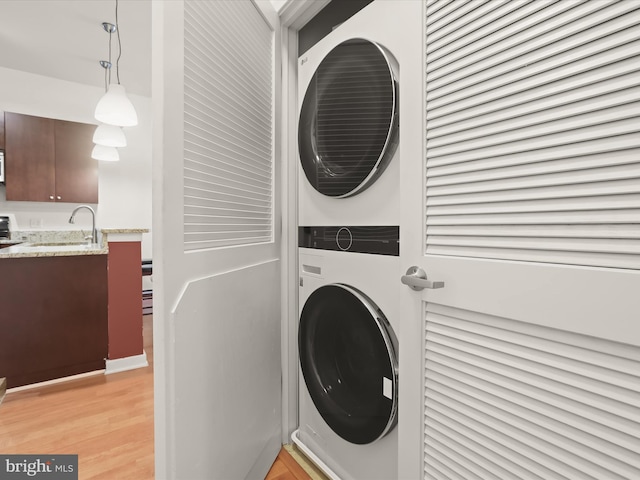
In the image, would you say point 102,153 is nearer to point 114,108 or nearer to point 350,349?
point 114,108

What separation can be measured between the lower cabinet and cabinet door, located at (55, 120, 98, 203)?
2.01 m

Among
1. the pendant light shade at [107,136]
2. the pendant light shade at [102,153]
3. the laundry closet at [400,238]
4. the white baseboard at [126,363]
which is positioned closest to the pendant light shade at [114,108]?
the pendant light shade at [107,136]

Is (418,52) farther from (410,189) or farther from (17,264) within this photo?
(17,264)

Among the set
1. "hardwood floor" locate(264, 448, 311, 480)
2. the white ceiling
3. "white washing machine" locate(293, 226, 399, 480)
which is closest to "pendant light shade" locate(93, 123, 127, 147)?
the white ceiling

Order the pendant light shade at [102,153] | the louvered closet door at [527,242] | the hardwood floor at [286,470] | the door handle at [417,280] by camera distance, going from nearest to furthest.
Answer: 1. the louvered closet door at [527,242]
2. the door handle at [417,280]
3. the hardwood floor at [286,470]
4. the pendant light shade at [102,153]


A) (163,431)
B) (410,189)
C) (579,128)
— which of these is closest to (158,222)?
(163,431)

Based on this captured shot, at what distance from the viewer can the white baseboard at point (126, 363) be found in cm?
250

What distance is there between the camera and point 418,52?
907 mm

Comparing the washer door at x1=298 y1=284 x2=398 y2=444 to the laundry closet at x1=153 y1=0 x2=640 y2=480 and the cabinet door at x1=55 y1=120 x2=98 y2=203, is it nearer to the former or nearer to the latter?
the laundry closet at x1=153 y1=0 x2=640 y2=480

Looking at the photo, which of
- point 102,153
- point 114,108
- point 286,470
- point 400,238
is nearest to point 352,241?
point 400,238

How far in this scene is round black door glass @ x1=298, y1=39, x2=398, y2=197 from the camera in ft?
3.44

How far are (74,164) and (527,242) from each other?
4757 mm

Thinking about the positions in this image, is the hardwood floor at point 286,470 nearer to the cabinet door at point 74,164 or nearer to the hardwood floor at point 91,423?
the hardwood floor at point 91,423

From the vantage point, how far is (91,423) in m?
1.84
